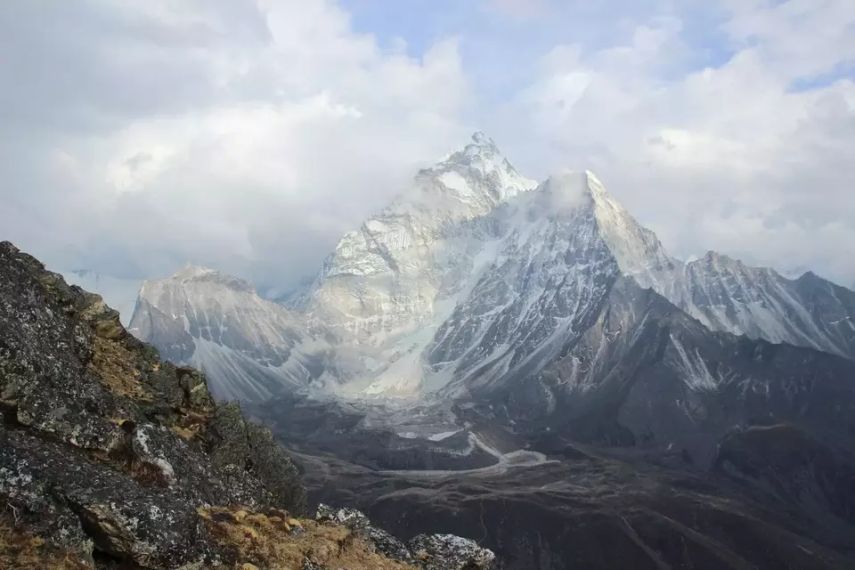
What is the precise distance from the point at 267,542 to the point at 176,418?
12.8 meters

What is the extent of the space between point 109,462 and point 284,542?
21.1ft

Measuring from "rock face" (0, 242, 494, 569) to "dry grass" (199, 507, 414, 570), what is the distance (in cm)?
7

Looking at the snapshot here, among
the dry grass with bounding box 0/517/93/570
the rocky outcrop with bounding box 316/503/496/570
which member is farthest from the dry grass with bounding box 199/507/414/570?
the dry grass with bounding box 0/517/93/570

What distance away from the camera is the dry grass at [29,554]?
55.9ft

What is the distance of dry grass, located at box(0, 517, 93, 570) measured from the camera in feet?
55.9

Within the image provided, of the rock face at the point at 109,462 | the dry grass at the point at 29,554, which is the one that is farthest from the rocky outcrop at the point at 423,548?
the dry grass at the point at 29,554

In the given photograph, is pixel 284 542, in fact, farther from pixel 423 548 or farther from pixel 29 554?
pixel 423 548

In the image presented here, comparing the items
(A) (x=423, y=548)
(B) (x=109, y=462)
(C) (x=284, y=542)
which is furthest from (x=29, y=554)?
(A) (x=423, y=548)

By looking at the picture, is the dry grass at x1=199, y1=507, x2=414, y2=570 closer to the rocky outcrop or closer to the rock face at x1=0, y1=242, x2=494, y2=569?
the rock face at x1=0, y1=242, x2=494, y2=569

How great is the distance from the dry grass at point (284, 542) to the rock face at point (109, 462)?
0.21 ft

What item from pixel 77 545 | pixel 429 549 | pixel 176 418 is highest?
pixel 176 418

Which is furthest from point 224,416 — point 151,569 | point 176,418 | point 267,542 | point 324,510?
point 151,569

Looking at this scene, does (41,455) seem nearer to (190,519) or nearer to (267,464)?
(190,519)

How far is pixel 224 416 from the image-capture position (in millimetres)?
36344
